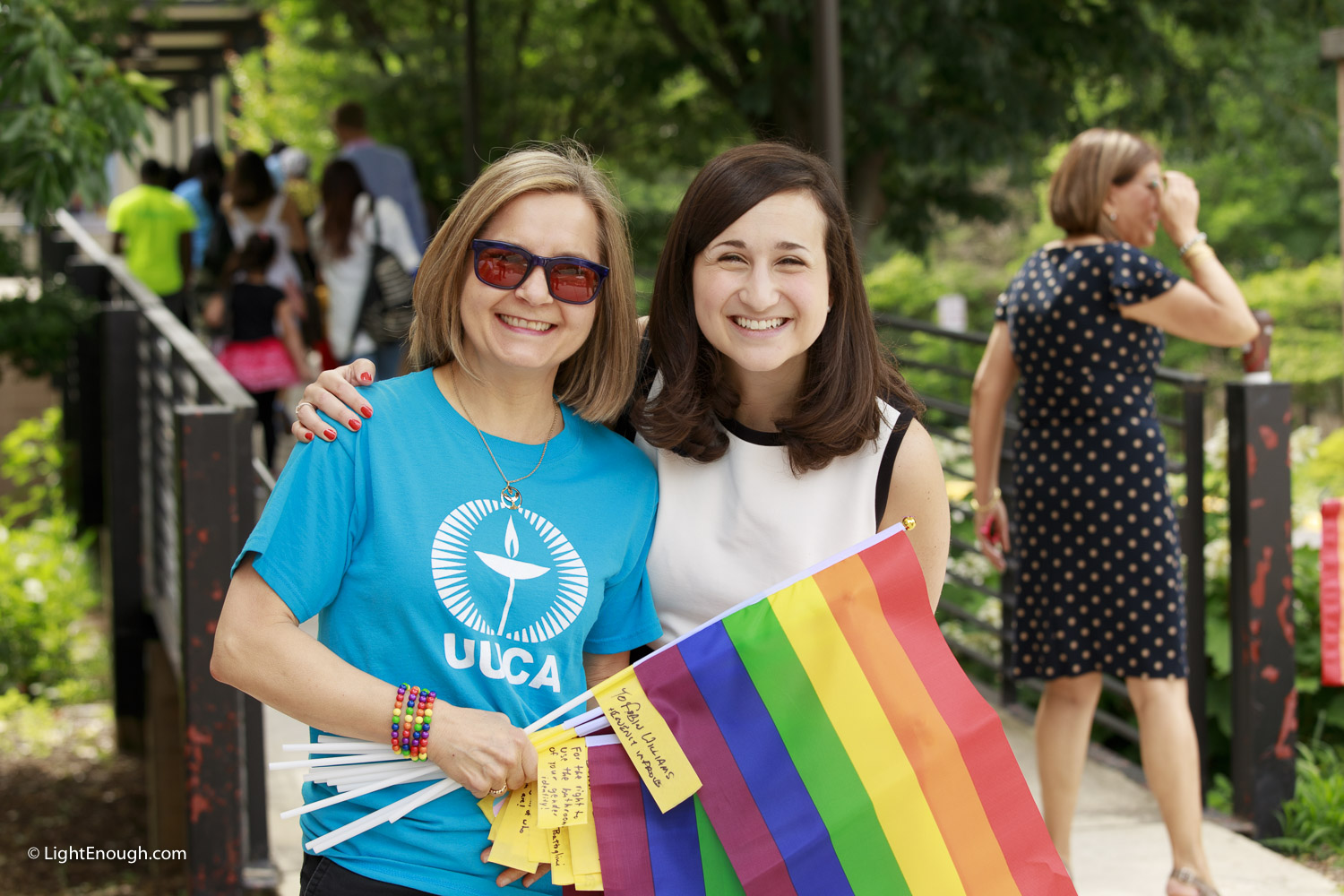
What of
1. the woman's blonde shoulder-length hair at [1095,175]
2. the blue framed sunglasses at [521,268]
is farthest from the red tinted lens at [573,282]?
the woman's blonde shoulder-length hair at [1095,175]

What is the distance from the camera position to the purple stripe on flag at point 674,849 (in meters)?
1.92

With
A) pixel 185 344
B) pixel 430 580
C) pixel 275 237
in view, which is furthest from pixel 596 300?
pixel 275 237

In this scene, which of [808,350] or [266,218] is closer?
[808,350]

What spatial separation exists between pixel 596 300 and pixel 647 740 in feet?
2.32

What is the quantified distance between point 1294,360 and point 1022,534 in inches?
560

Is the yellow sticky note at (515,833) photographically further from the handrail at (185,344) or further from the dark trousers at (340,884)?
the handrail at (185,344)

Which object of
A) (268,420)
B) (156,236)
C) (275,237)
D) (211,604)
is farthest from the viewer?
A: (156,236)

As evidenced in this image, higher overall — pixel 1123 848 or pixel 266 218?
pixel 266 218

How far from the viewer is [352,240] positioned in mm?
6992

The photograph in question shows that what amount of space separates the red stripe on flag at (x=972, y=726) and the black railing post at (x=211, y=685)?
91.8 inches

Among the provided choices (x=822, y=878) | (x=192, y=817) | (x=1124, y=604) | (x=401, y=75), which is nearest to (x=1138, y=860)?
(x=1124, y=604)

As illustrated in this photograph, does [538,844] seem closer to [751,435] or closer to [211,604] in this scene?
[751,435]

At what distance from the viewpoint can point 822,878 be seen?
1.90 m

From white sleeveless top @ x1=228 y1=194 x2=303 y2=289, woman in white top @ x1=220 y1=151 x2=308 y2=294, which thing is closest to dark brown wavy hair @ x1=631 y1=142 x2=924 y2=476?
white sleeveless top @ x1=228 y1=194 x2=303 y2=289
